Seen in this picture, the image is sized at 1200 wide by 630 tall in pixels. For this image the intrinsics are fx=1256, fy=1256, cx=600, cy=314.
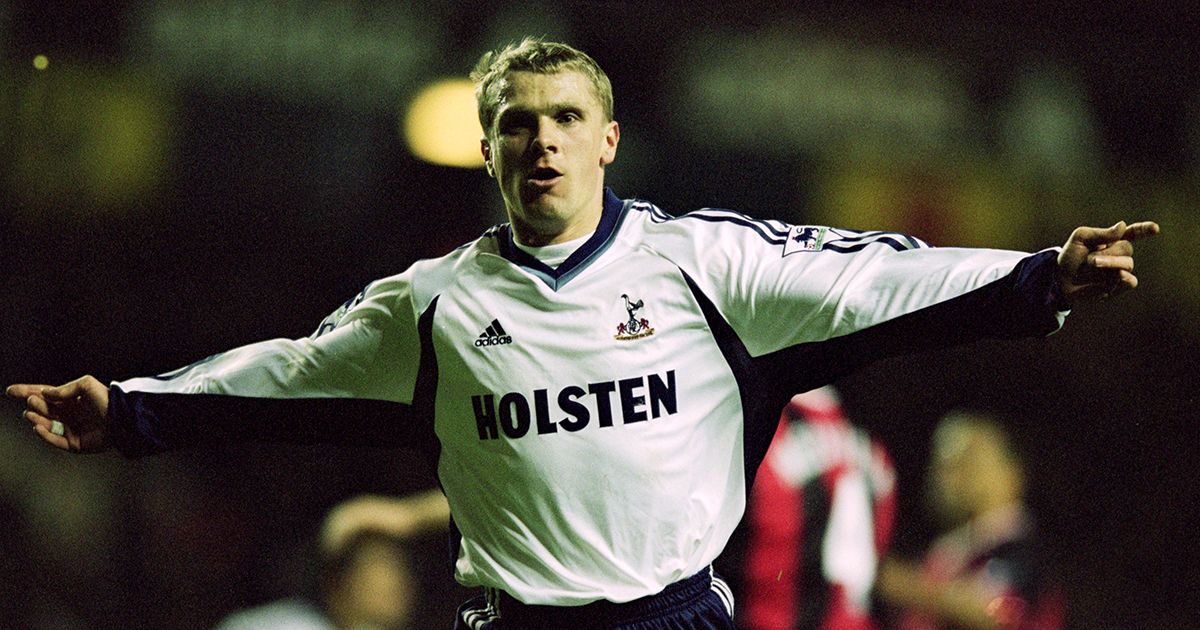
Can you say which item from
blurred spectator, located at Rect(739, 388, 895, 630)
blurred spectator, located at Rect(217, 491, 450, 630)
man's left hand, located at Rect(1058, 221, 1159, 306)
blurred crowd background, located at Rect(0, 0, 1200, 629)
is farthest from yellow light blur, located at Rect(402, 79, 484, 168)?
man's left hand, located at Rect(1058, 221, 1159, 306)

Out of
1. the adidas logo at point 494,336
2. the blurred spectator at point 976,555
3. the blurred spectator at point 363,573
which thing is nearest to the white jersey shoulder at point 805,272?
the adidas logo at point 494,336

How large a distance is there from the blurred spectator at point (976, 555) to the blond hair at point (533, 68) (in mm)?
2703

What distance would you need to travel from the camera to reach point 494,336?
1932 mm

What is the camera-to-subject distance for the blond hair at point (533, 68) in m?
2.00

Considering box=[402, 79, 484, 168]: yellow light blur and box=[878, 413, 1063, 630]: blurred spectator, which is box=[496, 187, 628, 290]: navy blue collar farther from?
box=[878, 413, 1063, 630]: blurred spectator

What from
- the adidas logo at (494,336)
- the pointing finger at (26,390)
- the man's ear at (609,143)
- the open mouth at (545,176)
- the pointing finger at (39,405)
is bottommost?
the pointing finger at (39,405)

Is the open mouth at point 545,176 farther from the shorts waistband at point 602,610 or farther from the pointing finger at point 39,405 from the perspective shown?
the pointing finger at point 39,405

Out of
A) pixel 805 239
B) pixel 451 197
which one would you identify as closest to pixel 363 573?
pixel 451 197

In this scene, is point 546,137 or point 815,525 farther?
point 815,525

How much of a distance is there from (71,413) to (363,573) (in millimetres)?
1756

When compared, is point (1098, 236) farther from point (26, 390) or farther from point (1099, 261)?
point (26, 390)

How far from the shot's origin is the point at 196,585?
375 cm

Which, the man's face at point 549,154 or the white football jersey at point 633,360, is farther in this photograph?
the man's face at point 549,154

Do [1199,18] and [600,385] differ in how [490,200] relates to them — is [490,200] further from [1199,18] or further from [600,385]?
[1199,18]
